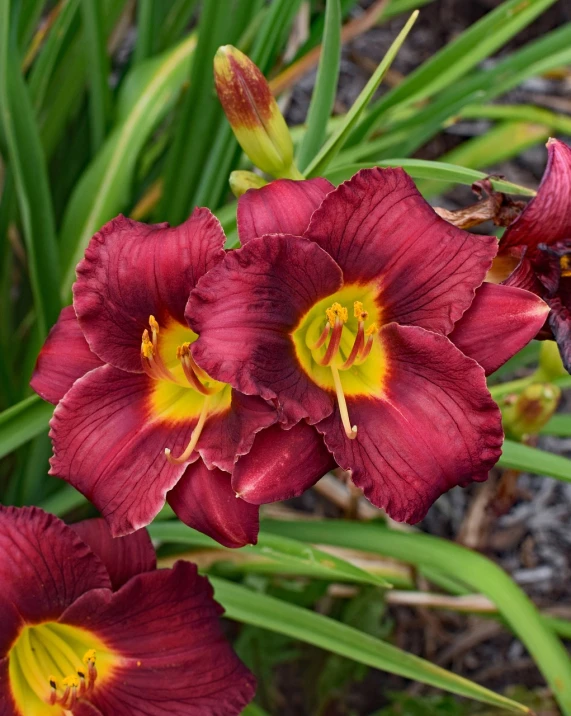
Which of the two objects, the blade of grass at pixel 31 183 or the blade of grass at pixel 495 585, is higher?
the blade of grass at pixel 31 183

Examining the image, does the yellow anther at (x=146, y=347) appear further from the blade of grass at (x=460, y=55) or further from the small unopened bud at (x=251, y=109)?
the blade of grass at (x=460, y=55)

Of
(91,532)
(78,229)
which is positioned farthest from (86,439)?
(78,229)

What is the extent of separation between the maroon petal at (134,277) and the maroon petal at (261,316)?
0.18 feet

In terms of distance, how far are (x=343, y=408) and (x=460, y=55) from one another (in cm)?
80

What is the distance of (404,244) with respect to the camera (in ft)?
2.68

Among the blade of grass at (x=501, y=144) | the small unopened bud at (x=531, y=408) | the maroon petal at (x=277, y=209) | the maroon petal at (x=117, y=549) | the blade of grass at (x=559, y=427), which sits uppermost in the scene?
the maroon petal at (x=277, y=209)

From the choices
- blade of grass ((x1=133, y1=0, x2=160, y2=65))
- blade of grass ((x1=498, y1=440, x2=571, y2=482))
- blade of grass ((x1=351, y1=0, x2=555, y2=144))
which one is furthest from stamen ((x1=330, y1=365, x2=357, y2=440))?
blade of grass ((x1=133, y1=0, x2=160, y2=65))

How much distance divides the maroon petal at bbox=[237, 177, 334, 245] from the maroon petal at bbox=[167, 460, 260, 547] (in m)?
0.24

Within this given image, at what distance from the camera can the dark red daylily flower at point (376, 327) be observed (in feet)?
2.49

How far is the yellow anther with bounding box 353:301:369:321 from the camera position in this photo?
827 millimetres

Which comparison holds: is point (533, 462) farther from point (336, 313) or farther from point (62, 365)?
point (62, 365)

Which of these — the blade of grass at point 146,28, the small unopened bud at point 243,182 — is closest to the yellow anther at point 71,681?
the small unopened bud at point 243,182

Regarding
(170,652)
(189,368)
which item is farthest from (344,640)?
(189,368)

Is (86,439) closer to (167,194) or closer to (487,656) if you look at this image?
(167,194)
